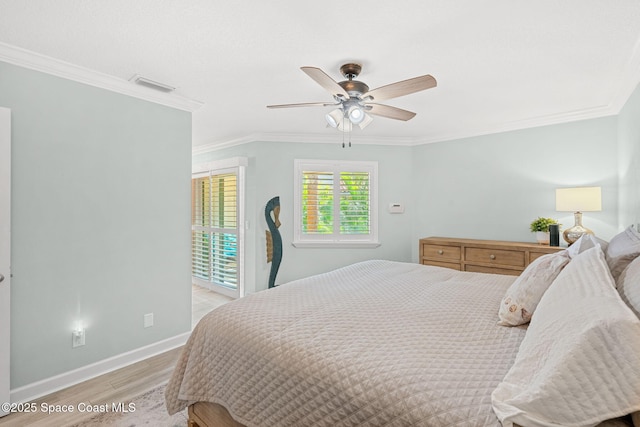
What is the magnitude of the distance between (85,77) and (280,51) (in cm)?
154

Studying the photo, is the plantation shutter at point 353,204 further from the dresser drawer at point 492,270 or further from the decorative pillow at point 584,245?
the decorative pillow at point 584,245

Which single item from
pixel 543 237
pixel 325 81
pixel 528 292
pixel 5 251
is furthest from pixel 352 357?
pixel 543 237

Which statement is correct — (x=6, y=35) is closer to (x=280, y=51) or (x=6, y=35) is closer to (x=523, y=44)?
(x=280, y=51)

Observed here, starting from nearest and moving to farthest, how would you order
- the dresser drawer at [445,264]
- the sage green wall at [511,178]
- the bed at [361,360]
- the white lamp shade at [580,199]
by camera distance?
1. the bed at [361,360]
2. the white lamp shade at [580,199]
3. the sage green wall at [511,178]
4. the dresser drawer at [445,264]

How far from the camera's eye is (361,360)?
116 cm

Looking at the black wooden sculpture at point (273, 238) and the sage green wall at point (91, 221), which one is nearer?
the sage green wall at point (91, 221)

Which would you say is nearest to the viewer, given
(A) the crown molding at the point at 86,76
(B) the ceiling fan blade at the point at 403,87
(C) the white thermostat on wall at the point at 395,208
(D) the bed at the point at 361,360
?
(D) the bed at the point at 361,360

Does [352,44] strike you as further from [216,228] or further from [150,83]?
[216,228]

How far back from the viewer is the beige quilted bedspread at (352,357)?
100 centimetres

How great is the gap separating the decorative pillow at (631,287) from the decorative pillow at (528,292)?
290mm

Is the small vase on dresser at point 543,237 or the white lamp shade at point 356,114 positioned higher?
the white lamp shade at point 356,114

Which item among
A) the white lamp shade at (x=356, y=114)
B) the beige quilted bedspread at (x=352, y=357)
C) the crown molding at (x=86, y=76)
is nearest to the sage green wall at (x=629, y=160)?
the beige quilted bedspread at (x=352, y=357)

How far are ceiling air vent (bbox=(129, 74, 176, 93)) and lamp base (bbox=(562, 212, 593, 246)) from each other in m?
3.95

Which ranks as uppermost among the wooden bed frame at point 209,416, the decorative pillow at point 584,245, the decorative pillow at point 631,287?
the decorative pillow at point 584,245
